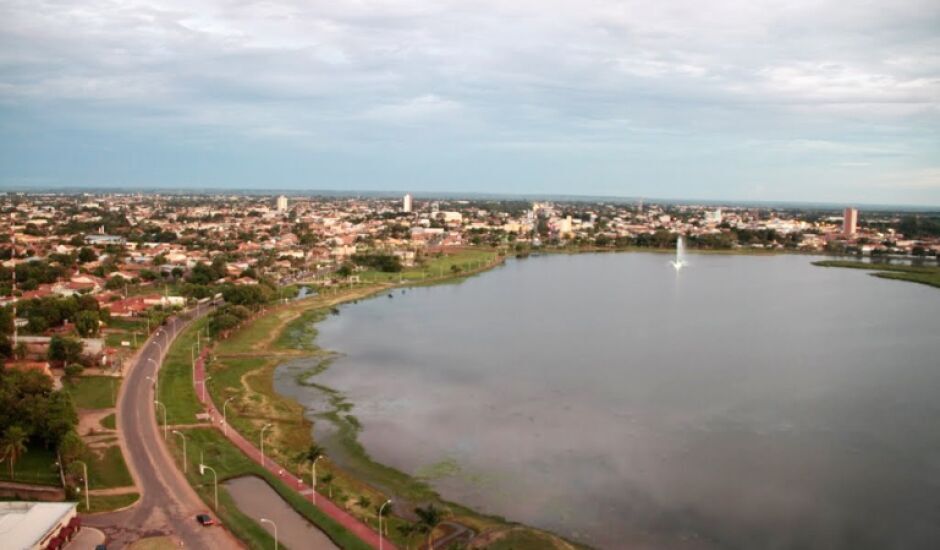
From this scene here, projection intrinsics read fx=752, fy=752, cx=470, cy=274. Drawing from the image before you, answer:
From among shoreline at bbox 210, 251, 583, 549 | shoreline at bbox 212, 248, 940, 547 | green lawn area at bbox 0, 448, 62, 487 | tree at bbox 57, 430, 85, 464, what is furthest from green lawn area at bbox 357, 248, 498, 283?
tree at bbox 57, 430, 85, 464

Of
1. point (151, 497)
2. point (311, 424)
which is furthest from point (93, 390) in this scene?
point (151, 497)

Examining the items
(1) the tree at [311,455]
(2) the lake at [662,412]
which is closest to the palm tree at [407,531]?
(2) the lake at [662,412]

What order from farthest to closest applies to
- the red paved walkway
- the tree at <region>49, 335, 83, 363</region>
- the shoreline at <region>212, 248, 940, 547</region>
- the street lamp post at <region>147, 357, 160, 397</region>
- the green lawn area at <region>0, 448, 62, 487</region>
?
the tree at <region>49, 335, 83, 363</region> < the street lamp post at <region>147, 357, 160, 397</region> < the green lawn area at <region>0, 448, 62, 487</region> < the shoreline at <region>212, 248, 940, 547</region> < the red paved walkway

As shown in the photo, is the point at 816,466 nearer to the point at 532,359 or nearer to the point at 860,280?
the point at 532,359

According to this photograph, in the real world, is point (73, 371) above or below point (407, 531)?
above

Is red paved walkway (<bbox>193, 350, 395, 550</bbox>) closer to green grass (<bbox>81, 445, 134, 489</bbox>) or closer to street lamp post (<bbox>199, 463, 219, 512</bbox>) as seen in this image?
street lamp post (<bbox>199, 463, 219, 512</bbox>)

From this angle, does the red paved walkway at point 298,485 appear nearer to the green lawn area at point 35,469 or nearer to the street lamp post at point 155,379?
the street lamp post at point 155,379

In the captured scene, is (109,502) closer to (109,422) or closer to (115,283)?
(109,422)
